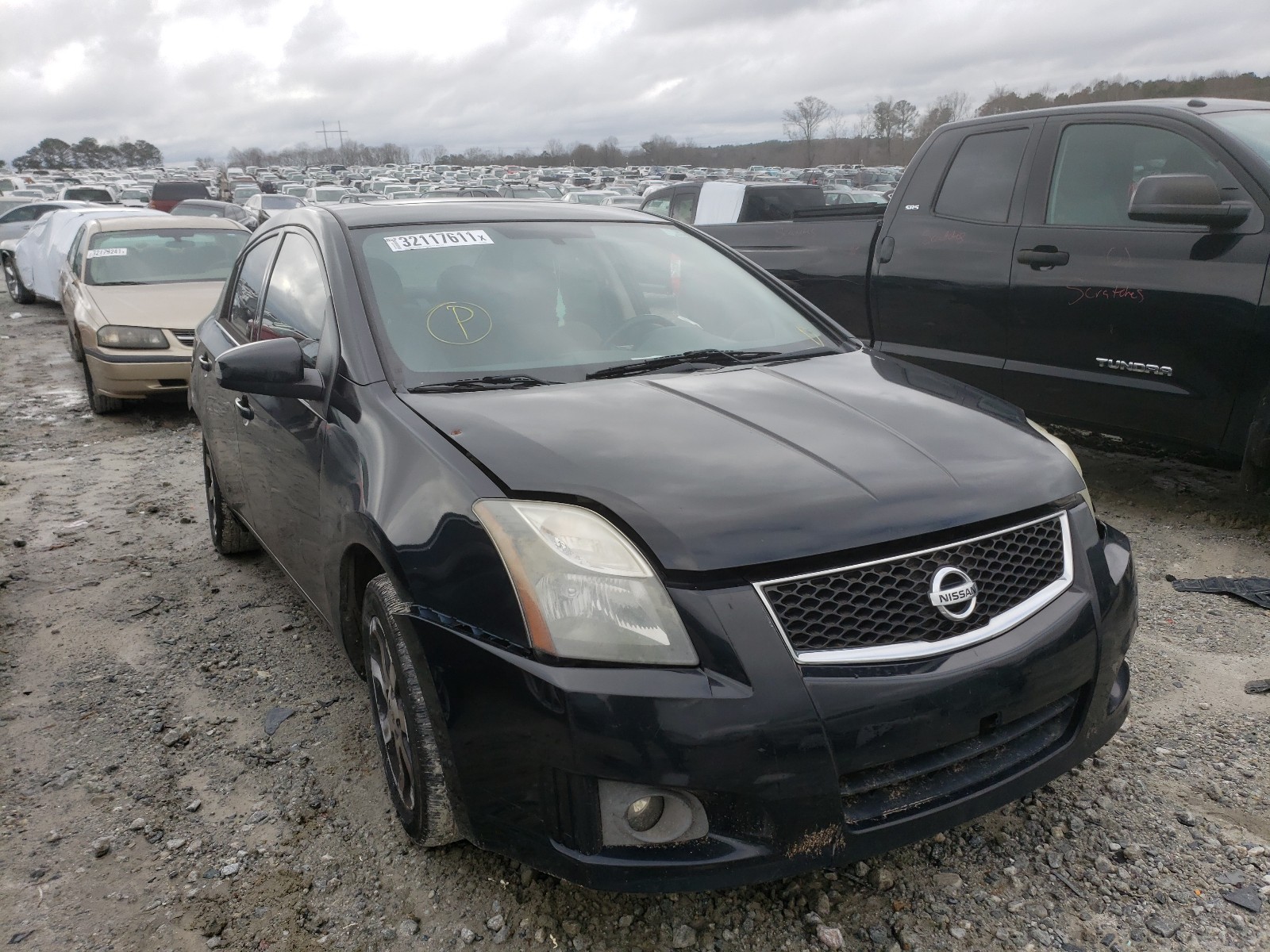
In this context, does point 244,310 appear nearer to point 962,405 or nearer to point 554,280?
point 554,280

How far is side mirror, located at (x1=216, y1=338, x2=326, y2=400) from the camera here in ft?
9.59

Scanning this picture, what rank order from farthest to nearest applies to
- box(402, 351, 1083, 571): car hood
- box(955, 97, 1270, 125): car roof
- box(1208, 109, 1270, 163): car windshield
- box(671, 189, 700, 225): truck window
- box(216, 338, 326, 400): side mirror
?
box(671, 189, 700, 225): truck window, box(955, 97, 1270, 125): car roof, box(1208, 109, 1270, 163): car windshield, box(216, 338, 326, 400): side mirror, box(402, 351, 1083, 571): car hood

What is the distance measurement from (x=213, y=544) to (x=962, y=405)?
3805 millimetres

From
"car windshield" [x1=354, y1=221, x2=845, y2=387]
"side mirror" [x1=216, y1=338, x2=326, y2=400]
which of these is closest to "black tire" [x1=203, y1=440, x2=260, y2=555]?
"side mirror" [x1=216, y1=338, x2=326, y2=400]

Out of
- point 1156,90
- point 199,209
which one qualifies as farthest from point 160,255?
point 1156,90

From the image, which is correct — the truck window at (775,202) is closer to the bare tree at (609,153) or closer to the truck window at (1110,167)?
the truck window at (1110,167)

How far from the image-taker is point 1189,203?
13.9ft

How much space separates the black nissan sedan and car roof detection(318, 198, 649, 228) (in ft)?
1.67

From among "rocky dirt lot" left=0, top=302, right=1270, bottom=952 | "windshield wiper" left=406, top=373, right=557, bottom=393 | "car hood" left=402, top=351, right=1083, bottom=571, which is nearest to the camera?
"car hood" left=402, top=351, right=1083, bottom=571

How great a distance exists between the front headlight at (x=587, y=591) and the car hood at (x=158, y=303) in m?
6.88

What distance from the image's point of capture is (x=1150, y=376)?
455cm

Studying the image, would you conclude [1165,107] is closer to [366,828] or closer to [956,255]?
[956,255]

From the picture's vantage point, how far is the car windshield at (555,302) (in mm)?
2943

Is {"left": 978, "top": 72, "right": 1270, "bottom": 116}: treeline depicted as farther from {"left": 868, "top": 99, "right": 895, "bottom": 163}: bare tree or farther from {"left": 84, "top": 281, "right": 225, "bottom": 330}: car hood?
{"left": 84, "top": 281, "right": 225, "bottom": 330}: car hood
